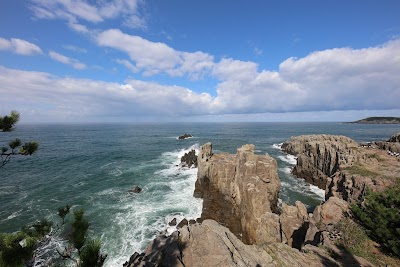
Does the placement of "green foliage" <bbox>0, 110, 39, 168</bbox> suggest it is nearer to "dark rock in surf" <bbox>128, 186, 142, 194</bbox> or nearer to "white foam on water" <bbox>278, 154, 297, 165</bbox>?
"dark rock in surf" <bbox>128, 186, 142, 194</bbox>

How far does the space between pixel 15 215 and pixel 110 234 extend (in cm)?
1763

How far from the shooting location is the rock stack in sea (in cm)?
1318

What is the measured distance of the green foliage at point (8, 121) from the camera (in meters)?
10.4

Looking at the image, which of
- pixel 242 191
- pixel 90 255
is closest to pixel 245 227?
pixel 242 191

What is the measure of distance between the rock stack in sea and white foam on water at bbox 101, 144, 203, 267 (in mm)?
3865

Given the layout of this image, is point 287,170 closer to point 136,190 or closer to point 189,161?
point 189,161

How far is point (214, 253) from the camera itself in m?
12.9

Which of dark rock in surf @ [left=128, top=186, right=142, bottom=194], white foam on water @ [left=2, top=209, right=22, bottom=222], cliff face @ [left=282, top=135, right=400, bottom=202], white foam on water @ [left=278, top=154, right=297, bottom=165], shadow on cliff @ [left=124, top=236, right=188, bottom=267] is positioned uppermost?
shadow on cliff @ [left=124, top=236, right=188, bottom=267]

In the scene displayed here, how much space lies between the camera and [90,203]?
4000 centimetres

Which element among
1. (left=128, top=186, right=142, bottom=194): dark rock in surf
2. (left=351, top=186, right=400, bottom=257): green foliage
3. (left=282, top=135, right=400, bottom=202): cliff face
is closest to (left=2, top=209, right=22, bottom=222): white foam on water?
(left=128, top=186, right=142, bottom=194): dark rock in surf

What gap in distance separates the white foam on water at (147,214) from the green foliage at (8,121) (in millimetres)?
20930

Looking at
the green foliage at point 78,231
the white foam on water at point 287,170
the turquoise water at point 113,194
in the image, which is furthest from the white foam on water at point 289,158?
the green foliage at point 78,231

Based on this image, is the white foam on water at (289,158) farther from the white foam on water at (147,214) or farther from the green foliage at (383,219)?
the green foliage at (383,219)

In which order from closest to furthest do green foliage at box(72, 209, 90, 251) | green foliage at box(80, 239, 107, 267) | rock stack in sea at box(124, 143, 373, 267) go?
green foliage at box(80, 239, 107, 267), green foliage at box(72, 209, 90, 251), rock stack in sea at box(124, 143, 373, 267)
